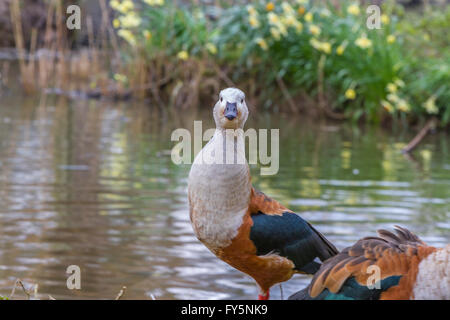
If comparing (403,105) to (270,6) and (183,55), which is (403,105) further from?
(183,55)

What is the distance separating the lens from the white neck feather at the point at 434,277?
338cm

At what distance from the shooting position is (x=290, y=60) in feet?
51.4

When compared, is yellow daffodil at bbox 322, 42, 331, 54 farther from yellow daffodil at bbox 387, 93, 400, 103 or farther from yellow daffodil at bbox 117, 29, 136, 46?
yellow daffodil at bbox 117, 29, 136, 46

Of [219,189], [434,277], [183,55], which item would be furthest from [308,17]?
[434,277]

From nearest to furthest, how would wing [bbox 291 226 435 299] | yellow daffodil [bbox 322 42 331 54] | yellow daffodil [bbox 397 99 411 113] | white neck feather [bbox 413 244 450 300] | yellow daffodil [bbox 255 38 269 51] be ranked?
white neck feather [bbox 413 244 450 300] → wing [bbox 291 226 435 299] → yellow daffodil [bbox 397 99 411 113] → yellow daffodil [bbox 322 42 331 54] → yellow daffodil [bbox 255 38 269 51]

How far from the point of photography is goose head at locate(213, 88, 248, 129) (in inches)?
164

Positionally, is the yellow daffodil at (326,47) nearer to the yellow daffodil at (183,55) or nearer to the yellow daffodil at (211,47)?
the yellow daffodil at (211,47)

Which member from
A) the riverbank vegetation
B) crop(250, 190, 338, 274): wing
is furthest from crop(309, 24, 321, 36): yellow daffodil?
crop(250, 190, 338, 274): wing

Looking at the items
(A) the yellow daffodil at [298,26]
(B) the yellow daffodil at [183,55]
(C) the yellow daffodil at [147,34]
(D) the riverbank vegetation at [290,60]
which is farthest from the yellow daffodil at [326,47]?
(C) the yellow daffodil at [147,34]

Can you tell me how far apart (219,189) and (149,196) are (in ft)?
14.9

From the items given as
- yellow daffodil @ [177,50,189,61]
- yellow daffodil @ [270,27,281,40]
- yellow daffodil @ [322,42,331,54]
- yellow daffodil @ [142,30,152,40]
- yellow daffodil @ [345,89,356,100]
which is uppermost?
yellow daffodil @ [142,30,152,40]

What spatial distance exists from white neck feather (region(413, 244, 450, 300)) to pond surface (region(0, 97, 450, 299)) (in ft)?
8.13
